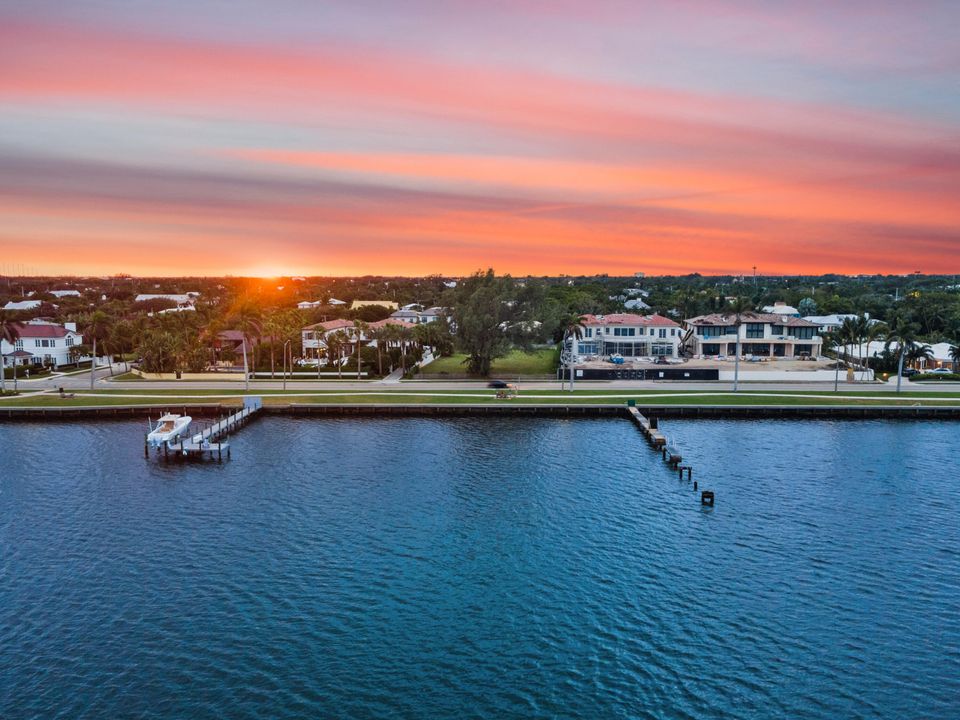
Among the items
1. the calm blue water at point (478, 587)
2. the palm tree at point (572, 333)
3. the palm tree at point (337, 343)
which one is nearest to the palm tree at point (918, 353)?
the calm blue water at point (478, 587)

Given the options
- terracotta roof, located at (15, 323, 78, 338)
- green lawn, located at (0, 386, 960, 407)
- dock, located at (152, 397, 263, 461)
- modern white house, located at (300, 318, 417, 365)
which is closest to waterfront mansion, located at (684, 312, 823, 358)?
green lawn, located at (0, 386, 960, 407)

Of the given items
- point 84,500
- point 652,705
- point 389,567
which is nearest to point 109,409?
point 84,500

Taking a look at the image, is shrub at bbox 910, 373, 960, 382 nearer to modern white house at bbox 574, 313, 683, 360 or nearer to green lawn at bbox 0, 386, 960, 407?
green lawn at bbox 0, 386, 960, 407

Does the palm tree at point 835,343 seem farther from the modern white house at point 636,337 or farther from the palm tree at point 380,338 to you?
the palm tree at point 380,338

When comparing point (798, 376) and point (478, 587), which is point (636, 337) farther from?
point (478, 587)

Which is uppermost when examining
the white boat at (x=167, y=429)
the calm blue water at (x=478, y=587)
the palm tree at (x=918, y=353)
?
the palm tree at (x=918, y=353)
